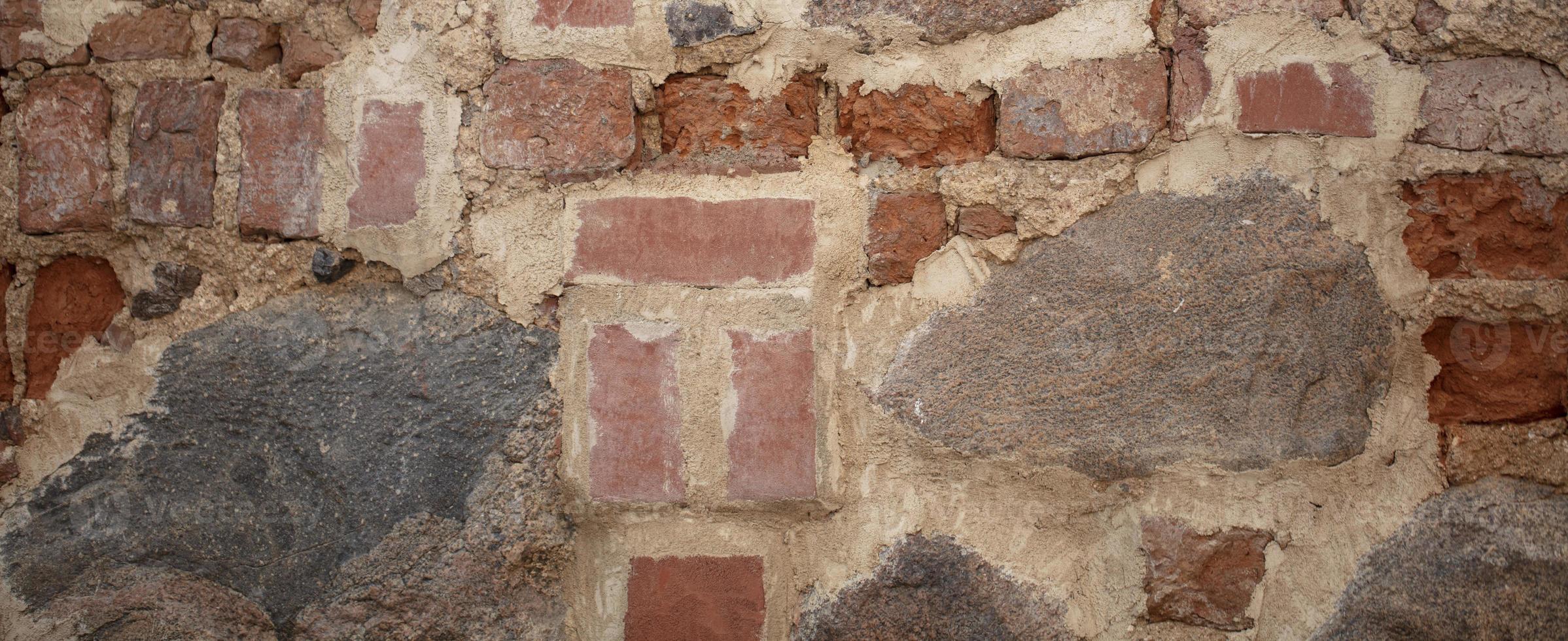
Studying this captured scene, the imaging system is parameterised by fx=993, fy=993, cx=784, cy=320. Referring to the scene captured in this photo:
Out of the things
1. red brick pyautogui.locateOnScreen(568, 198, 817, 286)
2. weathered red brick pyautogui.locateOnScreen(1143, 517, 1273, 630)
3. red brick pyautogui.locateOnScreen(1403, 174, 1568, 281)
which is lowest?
weathered red brick pyautogui.locateOnScreen(1143, 517, 1273, 630)

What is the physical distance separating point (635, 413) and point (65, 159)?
602 millimetres

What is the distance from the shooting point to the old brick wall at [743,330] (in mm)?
878

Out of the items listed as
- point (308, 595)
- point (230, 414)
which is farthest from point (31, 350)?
point (308, 595)

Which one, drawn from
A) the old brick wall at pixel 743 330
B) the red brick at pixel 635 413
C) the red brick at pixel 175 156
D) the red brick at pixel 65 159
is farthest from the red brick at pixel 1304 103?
the red brick at pixel 65 159

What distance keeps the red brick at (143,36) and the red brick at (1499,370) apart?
3.92 feet

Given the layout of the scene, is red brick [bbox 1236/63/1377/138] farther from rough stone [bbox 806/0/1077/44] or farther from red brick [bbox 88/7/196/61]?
red brick [bbox 88/7/196/61]

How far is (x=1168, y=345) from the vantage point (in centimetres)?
88

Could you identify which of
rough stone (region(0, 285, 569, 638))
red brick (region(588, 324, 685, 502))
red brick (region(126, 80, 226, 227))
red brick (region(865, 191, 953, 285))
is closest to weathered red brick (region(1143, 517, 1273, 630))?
red brick (region(865, 191, 953, 285))

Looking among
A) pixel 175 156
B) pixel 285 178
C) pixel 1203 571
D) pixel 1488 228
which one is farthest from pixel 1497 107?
pixel 175 156

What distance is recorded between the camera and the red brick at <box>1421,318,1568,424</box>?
87cm

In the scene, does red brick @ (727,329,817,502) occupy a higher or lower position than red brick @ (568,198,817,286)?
lower

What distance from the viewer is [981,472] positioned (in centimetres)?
92

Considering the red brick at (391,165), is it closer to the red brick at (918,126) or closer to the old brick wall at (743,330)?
the old brick wall at (743,330)

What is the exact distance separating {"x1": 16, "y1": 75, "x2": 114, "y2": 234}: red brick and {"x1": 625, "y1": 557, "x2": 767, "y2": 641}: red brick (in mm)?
624
